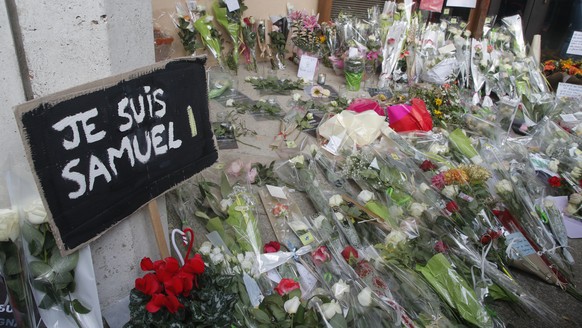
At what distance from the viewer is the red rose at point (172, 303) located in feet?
4.23

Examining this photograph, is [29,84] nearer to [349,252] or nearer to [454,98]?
[349,252]

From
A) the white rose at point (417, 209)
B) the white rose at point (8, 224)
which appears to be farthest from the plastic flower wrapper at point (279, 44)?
the white rose at point (8, 224)

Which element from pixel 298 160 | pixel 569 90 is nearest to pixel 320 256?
pixel 298 160

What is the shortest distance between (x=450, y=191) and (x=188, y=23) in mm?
3005

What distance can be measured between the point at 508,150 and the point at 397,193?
1.31m

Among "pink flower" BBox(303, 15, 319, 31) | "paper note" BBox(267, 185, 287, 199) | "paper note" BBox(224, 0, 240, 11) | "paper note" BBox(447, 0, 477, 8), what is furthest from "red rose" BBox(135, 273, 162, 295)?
"paper note" BBox(447, 0, 477, 8)

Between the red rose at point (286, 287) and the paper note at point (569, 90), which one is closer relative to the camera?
the red rose at point (286, 287)

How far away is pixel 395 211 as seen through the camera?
240cm

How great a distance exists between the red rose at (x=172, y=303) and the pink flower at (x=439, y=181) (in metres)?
1.89

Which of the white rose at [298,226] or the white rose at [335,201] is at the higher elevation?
the white rose at [335,201]

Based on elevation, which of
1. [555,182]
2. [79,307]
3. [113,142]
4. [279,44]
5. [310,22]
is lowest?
[555,182]

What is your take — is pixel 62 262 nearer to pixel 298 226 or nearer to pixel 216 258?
pixel 216 258

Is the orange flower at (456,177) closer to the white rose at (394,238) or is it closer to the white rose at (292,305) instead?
the white rose at (394,238)

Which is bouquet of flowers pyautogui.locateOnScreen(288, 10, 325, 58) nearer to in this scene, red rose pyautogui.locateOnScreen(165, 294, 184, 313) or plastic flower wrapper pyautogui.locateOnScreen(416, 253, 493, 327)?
plastic flower wrapper pyautogui.locateOnScreen(416, 253, 493, 327)
